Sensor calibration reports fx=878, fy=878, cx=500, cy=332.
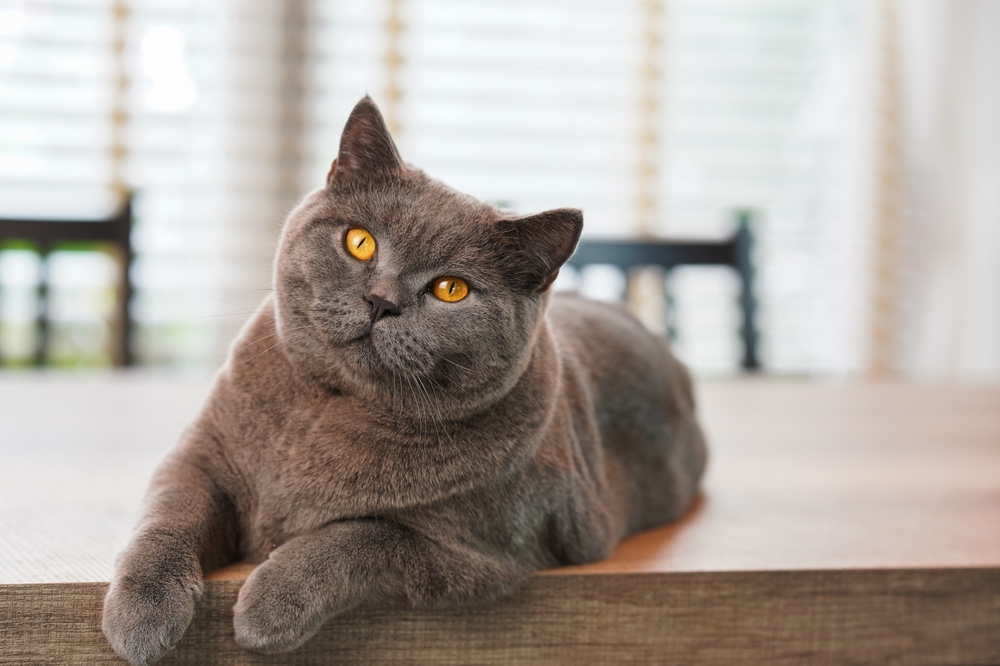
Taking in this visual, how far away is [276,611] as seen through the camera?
2.37 feet

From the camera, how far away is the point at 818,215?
3.91 meters

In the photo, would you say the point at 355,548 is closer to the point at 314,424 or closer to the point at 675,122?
the point at 314,424

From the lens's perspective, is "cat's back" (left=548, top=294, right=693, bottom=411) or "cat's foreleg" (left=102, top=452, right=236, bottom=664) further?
"cat's back" (left=548, top=294, right=693, bottom=411)

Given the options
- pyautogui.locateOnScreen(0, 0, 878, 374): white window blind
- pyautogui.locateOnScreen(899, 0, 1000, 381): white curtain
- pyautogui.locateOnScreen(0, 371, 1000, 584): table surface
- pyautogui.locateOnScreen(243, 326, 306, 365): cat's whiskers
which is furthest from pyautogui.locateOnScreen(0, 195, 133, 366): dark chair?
pyautogui.locateOnScreen(899, 0, 1000, 381): white curtain

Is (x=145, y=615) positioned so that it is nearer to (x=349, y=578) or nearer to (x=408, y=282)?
(x=349, y=578)

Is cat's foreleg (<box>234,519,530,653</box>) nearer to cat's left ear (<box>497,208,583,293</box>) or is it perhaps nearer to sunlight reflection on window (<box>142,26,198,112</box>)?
cat's left ear (<box>497,208,583,293</box>)

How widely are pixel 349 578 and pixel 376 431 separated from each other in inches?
5.3

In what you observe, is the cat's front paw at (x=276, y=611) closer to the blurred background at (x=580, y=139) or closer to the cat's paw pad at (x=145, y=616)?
the cat's paw pad at (x=145, y=616)

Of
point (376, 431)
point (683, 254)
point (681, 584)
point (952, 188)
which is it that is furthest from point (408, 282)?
point (952, 188)

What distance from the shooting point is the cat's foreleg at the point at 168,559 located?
0.69 m

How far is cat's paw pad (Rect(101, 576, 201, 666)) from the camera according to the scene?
69cm

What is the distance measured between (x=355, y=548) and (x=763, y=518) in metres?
0.58

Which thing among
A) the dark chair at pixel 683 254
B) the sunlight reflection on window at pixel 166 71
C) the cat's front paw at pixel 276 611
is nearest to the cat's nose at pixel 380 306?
the cat's front paw at pixel 276 611

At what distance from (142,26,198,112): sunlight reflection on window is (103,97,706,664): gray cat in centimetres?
280
